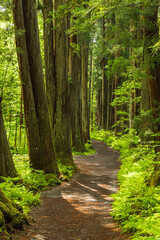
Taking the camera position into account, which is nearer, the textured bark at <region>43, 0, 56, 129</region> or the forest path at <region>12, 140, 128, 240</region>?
the forest path at <region>12, 140, 128, 240</region>

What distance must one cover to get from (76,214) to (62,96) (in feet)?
20.8

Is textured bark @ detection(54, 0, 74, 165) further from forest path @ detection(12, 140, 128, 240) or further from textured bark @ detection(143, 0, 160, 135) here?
textured bark @ detection(143, 0, 160, 135)

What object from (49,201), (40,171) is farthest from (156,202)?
(40,171)

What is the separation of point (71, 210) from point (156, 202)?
237cm

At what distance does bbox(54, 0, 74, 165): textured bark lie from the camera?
36.1ft

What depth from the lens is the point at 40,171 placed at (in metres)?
8.48

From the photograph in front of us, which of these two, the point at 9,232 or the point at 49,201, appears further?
the point at 49,201

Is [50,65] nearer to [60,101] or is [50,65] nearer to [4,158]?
[60,101]

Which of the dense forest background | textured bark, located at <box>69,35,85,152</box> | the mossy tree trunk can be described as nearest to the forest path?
the dense forest background

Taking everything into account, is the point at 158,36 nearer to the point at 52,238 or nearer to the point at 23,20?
the point at 23,20

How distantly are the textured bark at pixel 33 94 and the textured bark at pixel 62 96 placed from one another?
6.51 feet

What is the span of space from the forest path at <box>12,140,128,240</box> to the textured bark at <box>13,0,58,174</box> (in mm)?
1364

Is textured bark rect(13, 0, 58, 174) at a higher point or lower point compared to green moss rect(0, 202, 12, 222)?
higher

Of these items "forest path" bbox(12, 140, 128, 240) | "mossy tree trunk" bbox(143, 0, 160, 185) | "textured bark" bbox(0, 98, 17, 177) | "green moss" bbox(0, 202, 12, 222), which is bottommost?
"forest path" bbox(12, 140, 128, 240)
